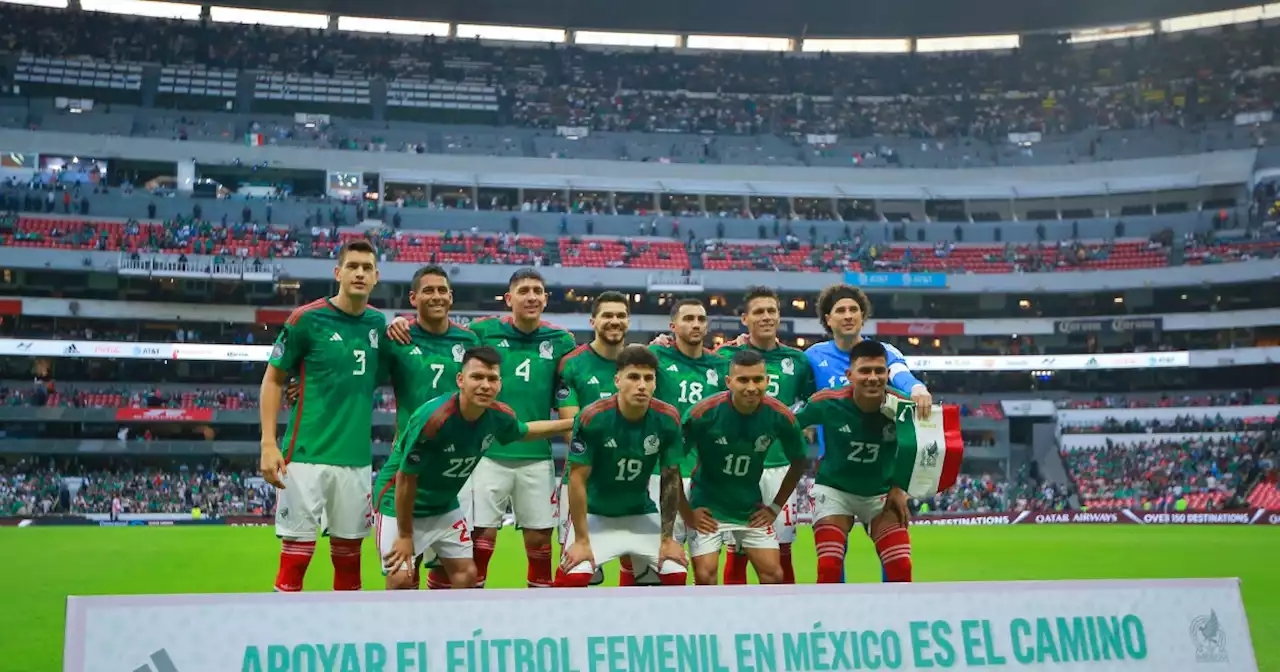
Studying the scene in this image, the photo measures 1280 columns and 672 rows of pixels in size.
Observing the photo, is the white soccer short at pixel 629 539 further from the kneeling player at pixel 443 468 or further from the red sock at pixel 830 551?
the red sock at pixel 830 551

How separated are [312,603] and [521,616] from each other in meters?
0.92

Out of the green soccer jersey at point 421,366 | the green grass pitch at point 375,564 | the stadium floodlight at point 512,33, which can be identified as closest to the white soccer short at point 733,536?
the green soccer jersey at point 421,366

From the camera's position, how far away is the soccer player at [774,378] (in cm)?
932

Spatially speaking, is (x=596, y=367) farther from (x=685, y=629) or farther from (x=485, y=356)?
(x=685, y=629)

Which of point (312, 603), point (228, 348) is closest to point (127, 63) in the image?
point (228, 348)

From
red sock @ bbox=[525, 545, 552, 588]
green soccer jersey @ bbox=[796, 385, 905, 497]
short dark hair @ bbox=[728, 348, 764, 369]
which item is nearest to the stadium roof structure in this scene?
red sock @ bbox=[525, 545, 552, 588]

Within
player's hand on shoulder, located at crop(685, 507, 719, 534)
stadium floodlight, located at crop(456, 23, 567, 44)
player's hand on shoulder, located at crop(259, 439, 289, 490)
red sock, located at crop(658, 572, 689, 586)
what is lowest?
red sock, located at crop(658, 572, 689, 586)

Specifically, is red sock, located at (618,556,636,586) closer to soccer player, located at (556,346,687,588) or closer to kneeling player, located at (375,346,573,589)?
soccer player, located at (556,346,687,588)

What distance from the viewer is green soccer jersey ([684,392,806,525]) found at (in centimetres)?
825

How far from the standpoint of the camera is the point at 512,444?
897 cm

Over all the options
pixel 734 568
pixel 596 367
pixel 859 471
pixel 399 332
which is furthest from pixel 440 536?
pixel 859 471

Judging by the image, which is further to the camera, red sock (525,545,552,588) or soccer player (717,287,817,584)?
soccer player (717,287,817,584)

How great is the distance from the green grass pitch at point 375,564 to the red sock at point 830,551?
10.1 ft

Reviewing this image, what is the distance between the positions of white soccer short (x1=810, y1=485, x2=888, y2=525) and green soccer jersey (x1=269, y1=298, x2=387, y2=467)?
3.39 metres
